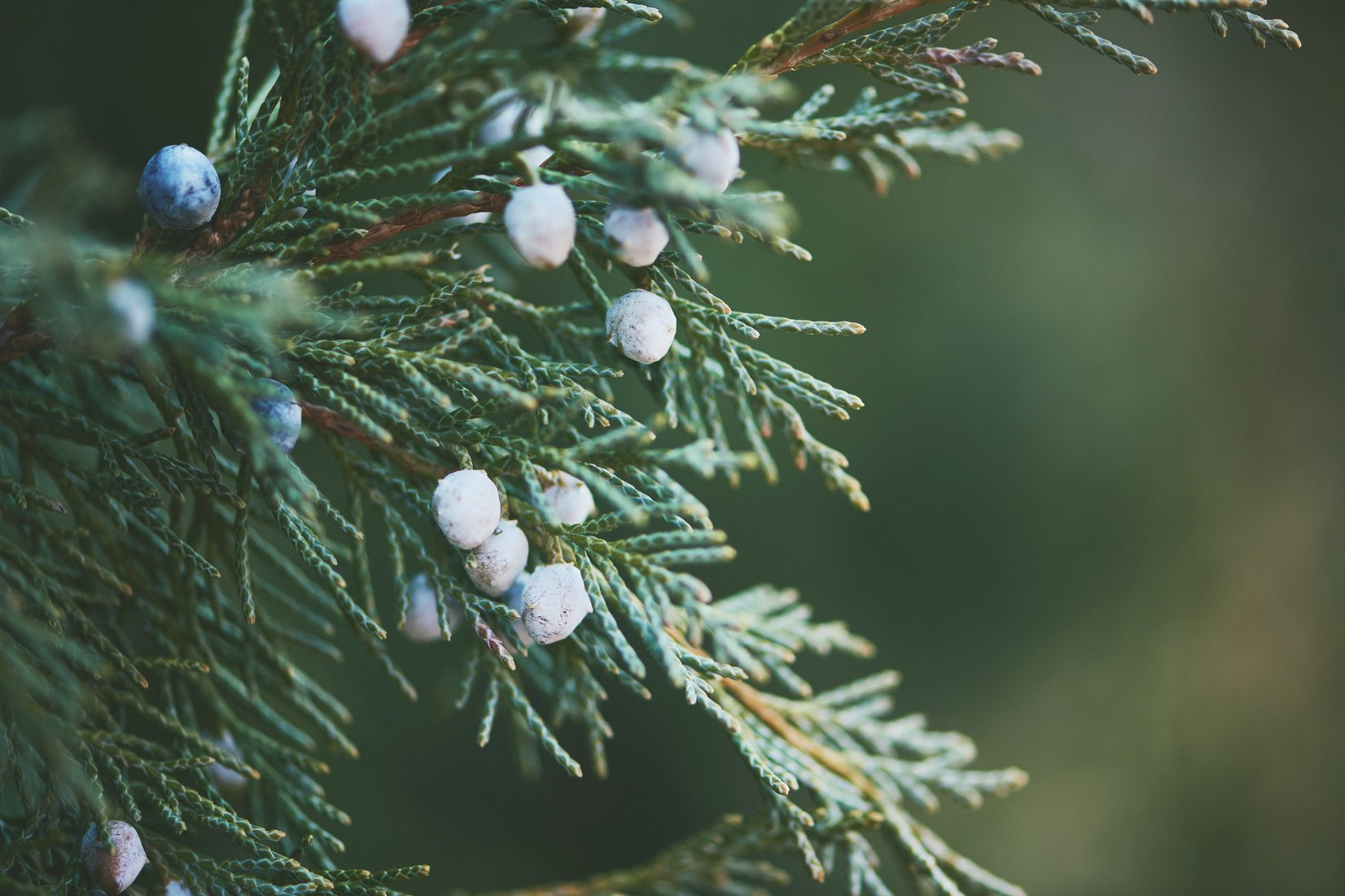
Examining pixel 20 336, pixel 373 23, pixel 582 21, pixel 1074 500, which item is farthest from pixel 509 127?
pixel 1074 500

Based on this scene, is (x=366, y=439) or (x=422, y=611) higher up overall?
(x=366, y=439)

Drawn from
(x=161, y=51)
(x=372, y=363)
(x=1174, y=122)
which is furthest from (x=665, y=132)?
(x=1174, y=122)

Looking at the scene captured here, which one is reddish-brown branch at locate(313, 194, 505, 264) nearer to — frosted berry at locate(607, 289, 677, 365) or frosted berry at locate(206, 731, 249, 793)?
frosted berry at locate(607, 289, 677, 365)

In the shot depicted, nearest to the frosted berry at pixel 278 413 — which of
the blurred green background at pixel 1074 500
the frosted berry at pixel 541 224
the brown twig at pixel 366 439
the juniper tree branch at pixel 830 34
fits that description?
the brown twig at pixel 366 439

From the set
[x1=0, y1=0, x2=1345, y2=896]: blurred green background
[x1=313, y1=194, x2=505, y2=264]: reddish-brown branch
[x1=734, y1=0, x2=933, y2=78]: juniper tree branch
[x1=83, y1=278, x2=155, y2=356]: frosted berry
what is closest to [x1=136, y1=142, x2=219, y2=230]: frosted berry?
[x1=313, y1=194, x2=505, y2=264]: reddish-brown branch

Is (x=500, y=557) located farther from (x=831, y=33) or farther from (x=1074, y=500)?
(x=1074, y=500)
